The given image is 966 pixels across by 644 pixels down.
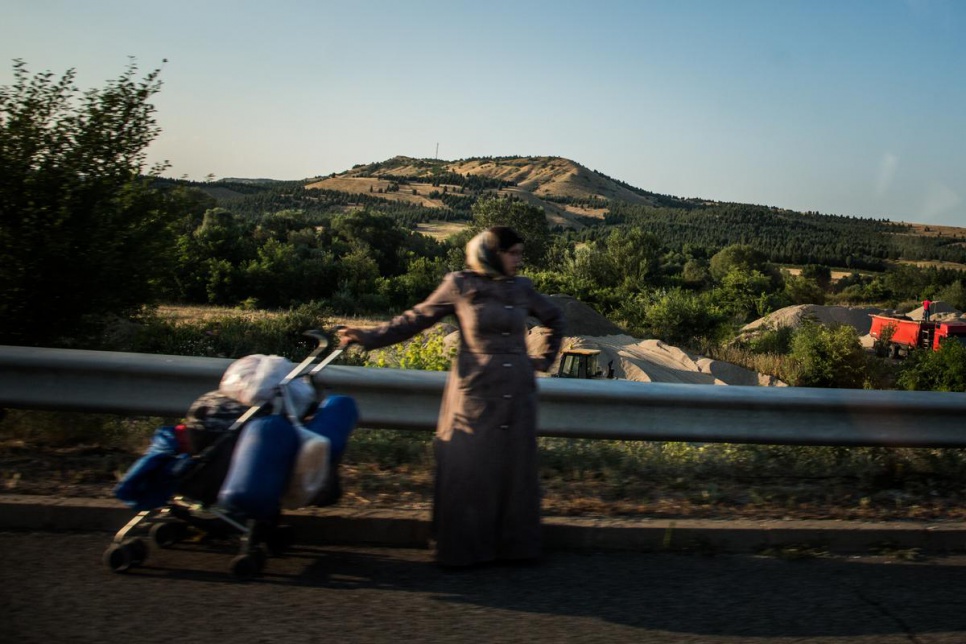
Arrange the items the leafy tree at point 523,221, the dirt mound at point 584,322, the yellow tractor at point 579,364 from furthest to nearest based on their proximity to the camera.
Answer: the leafy tree at point 523,221 → the dirt mound at point 584,322 → the yellow tractor at point 579,364

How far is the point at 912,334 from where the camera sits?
3108 centimetres

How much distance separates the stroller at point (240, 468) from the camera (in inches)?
158

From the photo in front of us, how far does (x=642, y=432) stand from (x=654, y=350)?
20.6 meters

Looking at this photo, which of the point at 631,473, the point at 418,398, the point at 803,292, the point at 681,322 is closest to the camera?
the point at 418,398

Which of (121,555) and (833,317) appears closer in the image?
(121,555)

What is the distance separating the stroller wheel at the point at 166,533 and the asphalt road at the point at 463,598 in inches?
1.9

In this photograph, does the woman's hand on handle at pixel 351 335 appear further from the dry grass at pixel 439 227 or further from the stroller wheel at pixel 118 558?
the dry grass at pixel 439 227

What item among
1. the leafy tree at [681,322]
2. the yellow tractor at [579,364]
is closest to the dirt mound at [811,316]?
the leafy tree at [681,322]

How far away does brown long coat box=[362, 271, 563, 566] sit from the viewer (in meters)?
4.37

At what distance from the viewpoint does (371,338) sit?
459 centimetres

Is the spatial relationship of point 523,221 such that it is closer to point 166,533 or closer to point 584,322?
point 584,322

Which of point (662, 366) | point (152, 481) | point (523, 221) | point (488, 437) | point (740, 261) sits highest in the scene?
point (523, 221)

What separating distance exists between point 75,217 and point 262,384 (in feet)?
16.5

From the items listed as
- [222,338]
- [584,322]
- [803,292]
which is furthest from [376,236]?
[222,338]
